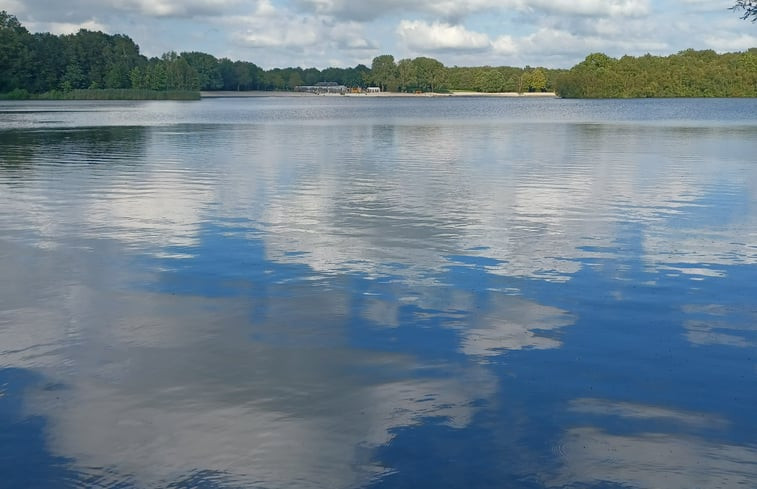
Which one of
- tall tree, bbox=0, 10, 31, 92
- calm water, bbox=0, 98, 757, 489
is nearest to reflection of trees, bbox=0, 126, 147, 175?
calm water, bbox=0, 98, 757, 489

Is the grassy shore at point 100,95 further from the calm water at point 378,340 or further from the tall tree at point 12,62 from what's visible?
the calm water at point 378,340

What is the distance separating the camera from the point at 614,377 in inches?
381

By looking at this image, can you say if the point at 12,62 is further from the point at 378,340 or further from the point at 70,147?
the point at 378,340

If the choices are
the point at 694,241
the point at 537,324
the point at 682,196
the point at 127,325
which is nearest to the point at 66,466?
the point at 127,325

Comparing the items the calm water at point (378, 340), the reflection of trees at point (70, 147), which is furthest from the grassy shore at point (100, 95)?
the calm water at point (378, 340)

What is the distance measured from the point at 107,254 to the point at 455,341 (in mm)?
8151

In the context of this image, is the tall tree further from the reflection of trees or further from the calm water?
the calm water

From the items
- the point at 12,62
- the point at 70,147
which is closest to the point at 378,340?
the point at 70,147

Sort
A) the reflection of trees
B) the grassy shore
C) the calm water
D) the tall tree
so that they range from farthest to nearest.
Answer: the grassy shore, the tall tree, the reflection of trees, the calm water

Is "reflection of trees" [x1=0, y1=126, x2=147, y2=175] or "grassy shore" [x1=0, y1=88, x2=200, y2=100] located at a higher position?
"grassy shore" [x1=0, y1=88, x2=200, y2=100]

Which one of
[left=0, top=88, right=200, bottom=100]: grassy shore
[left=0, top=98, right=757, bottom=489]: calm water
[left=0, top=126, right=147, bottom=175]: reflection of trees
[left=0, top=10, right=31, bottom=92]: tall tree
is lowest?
[left=0, top=98, right=757, bottom=489]: calm water

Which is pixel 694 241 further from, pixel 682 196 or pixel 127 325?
pixel 127 325

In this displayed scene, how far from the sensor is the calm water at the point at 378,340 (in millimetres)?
7555

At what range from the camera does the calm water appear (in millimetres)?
7555
